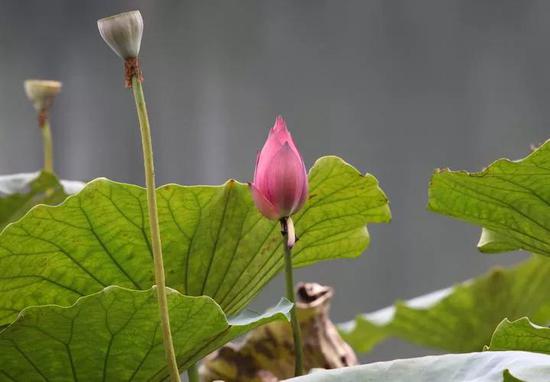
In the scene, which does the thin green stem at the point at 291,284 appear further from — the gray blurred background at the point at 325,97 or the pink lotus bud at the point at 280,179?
the gray blurred background at the point at 325,97

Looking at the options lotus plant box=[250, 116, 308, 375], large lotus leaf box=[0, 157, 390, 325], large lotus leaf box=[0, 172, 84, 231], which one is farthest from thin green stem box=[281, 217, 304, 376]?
large lotus leaf box=[0, 172, 84, 231]

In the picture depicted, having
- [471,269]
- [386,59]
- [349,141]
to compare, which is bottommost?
[471,269]

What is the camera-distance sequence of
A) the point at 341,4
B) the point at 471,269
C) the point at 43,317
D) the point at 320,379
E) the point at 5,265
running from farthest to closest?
the point at 341,4, the point at 471,269, the point at 5,265, the point at 43,317, the point at 320,379

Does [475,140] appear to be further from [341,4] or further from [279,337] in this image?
[279,337]

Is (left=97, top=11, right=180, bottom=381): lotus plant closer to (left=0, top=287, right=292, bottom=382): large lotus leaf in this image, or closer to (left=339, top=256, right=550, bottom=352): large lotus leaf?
(left=0, top=287, right=292, bottom=382): large lotus leaf

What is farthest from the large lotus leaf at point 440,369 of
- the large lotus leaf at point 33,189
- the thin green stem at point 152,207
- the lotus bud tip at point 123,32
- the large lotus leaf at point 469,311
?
the large lotus leaf at point 469,311

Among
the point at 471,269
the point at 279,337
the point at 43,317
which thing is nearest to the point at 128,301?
the point at 43,317

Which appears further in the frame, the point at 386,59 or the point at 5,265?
the point at 386,59
